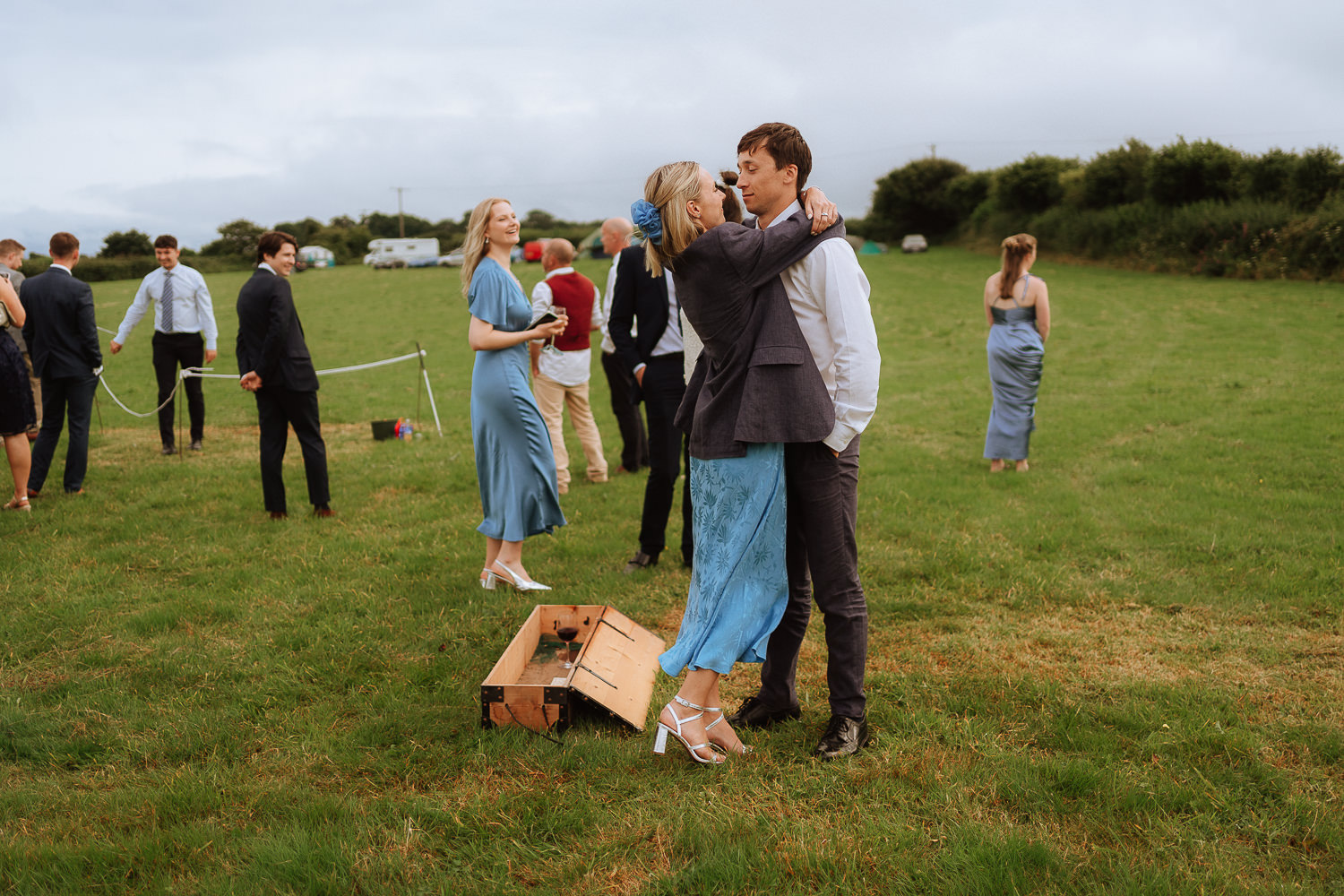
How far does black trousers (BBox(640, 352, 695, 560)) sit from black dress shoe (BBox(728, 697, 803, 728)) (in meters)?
2.12

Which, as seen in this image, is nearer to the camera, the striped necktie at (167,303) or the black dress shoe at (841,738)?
the black dress shoe at (841,738)

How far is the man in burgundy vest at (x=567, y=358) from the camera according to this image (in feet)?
27.0

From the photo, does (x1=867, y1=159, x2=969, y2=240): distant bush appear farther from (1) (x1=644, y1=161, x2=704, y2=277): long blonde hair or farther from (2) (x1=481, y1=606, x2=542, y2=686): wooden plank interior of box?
(1) (x1=644, y1=161, x2=704, y2=277): long blonde hair

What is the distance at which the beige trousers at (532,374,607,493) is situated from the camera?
8.55 metres

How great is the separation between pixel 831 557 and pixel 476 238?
10.1ft

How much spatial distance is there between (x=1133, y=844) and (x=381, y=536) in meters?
5.43

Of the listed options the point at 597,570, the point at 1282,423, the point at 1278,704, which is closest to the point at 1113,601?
the point at 1278,704

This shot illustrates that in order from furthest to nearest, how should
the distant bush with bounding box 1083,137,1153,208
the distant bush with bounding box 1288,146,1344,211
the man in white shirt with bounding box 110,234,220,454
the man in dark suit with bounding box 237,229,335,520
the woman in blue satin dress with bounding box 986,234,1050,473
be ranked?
the distant bush with bounding box 1083,137,1153,208 < the distant bush with bounding box 1288,146,1344,211 < the man in white shirt with bounding box 110,234,220,454 < the woman in blue satin dress with bounding box 986,234,1050,473 < the man in dark suit with bounding box 237,229,335,520

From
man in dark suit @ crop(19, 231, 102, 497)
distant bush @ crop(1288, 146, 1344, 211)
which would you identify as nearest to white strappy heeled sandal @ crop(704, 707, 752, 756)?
man in dark suit @ crop(19, 231, 102, 497)

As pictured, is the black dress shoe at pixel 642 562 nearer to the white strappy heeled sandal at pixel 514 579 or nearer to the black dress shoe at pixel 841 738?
the white strappy heeled sandal at pixel 514 579

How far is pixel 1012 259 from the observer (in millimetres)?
8664

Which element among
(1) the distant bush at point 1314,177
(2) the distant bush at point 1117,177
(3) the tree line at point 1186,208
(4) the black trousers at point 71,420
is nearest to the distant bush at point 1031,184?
(3) the tree line at point 1186,208

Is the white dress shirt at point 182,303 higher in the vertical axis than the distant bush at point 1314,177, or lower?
lower

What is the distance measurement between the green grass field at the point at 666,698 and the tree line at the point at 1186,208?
20272 mm
